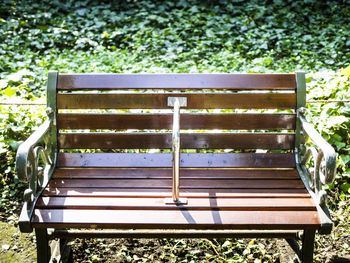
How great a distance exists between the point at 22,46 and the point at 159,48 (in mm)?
2067

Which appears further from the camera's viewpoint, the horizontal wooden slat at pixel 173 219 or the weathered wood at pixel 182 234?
the weathered wood at pixel 182 234

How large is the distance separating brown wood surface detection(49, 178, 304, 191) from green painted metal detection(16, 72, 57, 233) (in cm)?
12

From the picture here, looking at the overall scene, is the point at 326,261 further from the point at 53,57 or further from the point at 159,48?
the point at 53,57

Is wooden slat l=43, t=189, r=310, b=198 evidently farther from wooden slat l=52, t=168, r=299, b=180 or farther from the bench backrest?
the bench backrest

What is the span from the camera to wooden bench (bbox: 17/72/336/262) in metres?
1.91

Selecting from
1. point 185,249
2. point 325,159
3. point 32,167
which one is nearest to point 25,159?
point 32,167

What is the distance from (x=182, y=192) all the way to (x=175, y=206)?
156mm

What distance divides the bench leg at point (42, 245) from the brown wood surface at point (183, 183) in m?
0.28

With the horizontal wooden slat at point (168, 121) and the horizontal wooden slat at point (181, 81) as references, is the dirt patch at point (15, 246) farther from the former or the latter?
the horizontal wooden slat at point (181, 81)

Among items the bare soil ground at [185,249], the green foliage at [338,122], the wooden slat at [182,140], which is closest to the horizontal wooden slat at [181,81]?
the wooden slat at [182,140]

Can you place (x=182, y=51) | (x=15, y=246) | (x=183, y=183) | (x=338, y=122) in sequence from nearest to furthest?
(x=183, y=183), (x=15, y=246), (x=338, y=122), (x=182, y=51)

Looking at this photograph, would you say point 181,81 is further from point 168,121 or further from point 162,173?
point 162,173

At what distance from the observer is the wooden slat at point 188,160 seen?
2.34 m

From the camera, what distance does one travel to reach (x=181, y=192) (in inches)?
81.7
